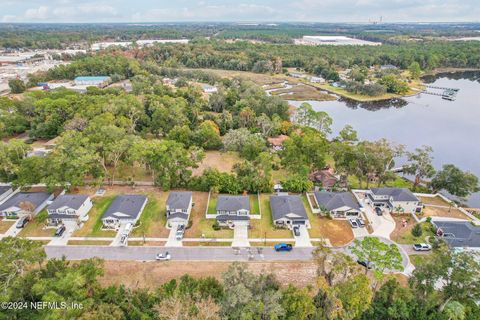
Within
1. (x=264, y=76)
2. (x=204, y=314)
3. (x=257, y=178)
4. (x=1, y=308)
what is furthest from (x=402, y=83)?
(x=1, y=308)

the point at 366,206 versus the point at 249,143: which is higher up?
the point at 249,143

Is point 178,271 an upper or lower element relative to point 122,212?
lower

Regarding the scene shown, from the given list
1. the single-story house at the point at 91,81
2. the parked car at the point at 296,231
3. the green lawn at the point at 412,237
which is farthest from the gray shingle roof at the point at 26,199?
the single-story house at the point at 91,81

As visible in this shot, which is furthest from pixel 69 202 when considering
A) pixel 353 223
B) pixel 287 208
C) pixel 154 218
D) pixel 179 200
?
pixel 353 223

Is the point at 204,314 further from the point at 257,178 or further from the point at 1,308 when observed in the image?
the point at 257,178

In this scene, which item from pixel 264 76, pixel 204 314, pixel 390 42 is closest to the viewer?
pixel 204 314

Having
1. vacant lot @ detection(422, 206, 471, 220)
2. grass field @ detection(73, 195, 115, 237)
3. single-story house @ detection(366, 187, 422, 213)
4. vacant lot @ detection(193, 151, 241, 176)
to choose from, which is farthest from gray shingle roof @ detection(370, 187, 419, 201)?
grass field @ detection(73, 195, 115, 237)

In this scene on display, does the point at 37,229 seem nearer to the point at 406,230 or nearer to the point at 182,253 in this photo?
the point at 182,253

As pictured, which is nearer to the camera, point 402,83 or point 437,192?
point 437,192
